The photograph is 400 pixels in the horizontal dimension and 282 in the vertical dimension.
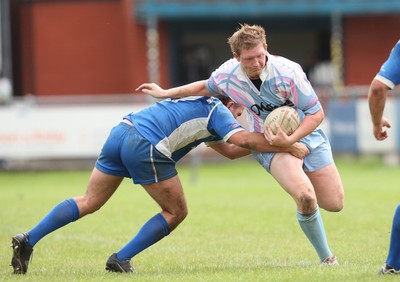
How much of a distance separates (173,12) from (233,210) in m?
14.9

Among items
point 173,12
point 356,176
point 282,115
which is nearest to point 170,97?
point 282,115

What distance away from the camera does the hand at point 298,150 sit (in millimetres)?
8258

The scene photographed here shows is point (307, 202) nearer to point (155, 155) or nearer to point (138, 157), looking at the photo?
point (155, 155)

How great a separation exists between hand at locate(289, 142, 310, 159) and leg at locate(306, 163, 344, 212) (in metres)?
0.25

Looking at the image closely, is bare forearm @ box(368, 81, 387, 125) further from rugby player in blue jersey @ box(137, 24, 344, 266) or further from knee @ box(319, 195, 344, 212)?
Result: knee @ box(319, 195, 344, 212)

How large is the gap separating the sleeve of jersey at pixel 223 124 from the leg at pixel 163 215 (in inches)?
20.4

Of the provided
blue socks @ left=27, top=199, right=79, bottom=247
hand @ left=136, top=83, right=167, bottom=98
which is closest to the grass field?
blue socks @ left=27, top=199, right=79, bottom=247

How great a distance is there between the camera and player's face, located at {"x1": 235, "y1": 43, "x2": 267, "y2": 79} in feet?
26.1

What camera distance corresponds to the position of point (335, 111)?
74.6 ft

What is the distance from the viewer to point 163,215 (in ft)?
27.0

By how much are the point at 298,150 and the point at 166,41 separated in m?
22.2

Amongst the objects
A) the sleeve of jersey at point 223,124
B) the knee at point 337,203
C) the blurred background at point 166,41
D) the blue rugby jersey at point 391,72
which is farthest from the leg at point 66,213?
the blurred background at point 166,41

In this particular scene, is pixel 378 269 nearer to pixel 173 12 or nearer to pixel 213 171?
pixel 213 171

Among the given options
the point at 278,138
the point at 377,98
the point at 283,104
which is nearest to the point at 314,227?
the point at 278,138
